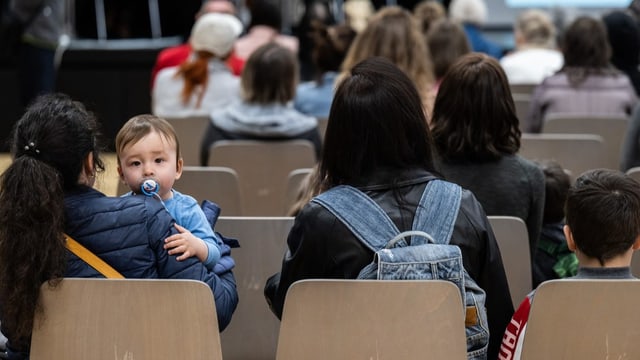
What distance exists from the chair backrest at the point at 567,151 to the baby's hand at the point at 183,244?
1.98 meters

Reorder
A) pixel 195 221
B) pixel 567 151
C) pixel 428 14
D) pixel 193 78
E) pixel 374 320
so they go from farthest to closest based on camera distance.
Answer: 1. pixel 428 14
2. pixel 193 78
3. pixel 567 151
4. pixel 195 221
5. pixel 374 320

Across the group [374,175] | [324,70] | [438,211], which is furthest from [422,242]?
[324,70]

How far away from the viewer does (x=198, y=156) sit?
194 inches

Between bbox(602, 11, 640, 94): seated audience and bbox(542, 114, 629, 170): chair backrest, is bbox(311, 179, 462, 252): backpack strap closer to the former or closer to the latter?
bbox(542, 114, 629, 170): chair backrest

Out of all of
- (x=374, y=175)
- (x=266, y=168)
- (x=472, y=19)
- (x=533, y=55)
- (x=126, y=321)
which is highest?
(x=374, y=175)

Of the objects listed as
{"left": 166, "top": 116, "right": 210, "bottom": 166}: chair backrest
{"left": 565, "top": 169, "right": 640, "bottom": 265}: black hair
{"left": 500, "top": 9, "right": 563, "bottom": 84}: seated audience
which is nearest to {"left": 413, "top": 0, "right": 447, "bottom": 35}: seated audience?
{"left": 500, "top": 9, "right": 563, "bottom": 84}: seated audience

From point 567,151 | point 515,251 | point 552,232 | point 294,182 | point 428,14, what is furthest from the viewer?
point 428,14

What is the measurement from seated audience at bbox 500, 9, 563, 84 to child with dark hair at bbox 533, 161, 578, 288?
308cm

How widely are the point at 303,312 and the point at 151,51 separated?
22.3 ft

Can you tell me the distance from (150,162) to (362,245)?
2.01 ft

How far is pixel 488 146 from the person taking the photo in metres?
3.22

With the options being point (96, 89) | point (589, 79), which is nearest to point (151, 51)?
point (96, 89)

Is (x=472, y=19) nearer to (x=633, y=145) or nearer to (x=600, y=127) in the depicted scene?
(x=600, y=127)

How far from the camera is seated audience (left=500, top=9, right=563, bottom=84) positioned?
6.49m
